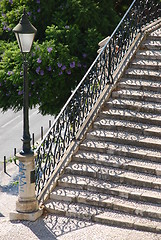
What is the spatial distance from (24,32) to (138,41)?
4.42 metres

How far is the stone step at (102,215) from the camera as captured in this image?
12.0m

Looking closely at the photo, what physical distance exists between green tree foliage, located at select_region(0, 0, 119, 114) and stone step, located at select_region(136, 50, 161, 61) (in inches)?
118

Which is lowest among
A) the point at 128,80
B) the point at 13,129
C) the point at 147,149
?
the point at 13,129

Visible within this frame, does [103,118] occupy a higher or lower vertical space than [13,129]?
higher

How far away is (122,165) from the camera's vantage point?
13.1 meters

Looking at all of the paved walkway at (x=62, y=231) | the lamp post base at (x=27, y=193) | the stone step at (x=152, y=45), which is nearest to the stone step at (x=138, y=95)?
the stone step at (x=152, y=45)

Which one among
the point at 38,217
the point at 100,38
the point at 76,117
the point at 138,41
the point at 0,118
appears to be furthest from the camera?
the point at 0,118

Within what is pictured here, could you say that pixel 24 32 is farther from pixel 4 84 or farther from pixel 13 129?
pixel 13 129

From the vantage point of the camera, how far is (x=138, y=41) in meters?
15.6

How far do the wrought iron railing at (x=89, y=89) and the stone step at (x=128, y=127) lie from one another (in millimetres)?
417

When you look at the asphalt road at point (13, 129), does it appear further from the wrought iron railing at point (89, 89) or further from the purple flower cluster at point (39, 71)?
the wrought iron railing at point (89, 89)

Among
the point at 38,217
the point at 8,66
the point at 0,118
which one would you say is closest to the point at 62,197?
the point at 38,217

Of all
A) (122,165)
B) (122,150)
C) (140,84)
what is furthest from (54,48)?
(122,165)

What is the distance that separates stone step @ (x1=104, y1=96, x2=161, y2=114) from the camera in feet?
45.6
